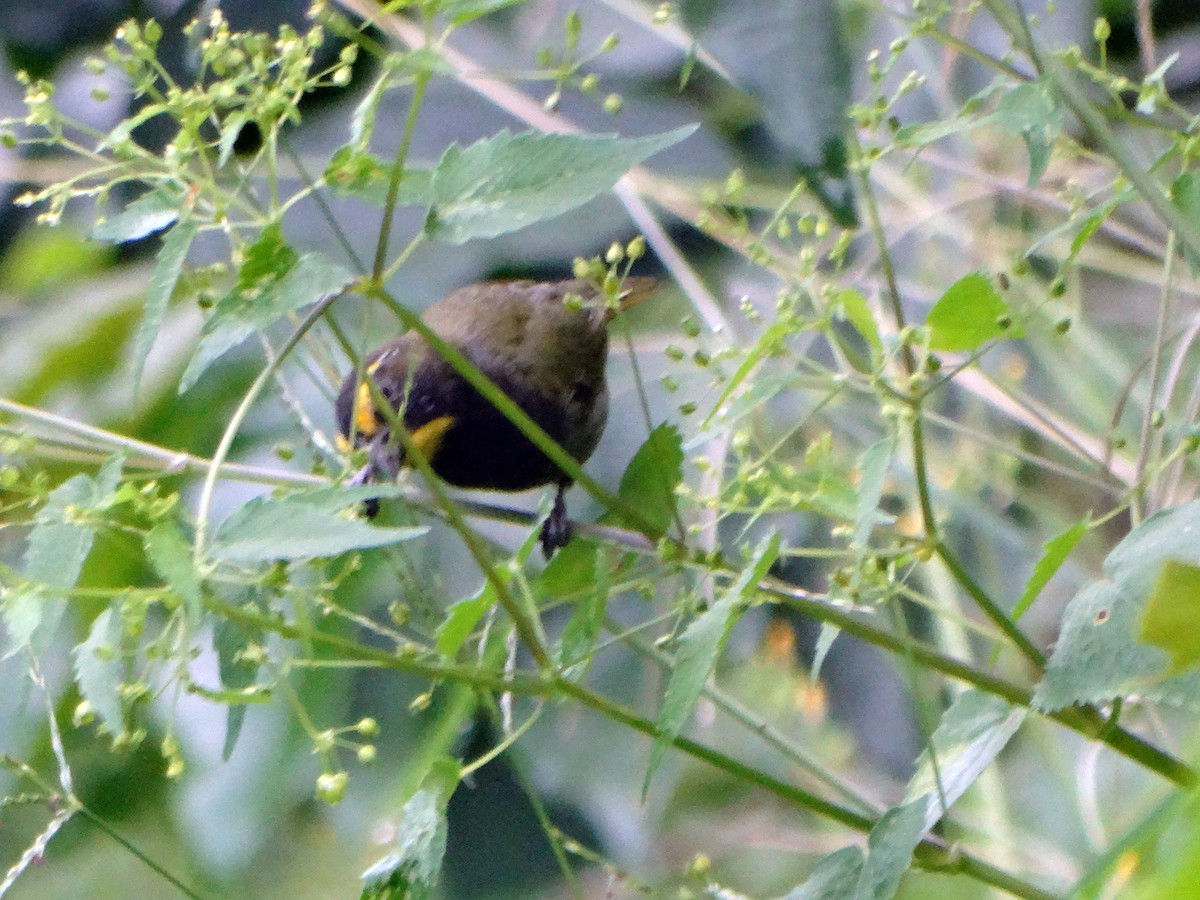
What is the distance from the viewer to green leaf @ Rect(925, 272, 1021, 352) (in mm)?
620

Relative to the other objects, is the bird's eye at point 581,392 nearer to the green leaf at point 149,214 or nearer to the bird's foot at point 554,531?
the bird's foot at point 554,531

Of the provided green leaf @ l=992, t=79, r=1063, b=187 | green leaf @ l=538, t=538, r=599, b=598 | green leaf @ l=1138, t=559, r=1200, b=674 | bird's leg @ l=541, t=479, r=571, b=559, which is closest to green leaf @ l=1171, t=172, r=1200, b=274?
green leaf @ l=992, t=79, r=1063, b=187

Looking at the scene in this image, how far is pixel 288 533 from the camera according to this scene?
0.53m

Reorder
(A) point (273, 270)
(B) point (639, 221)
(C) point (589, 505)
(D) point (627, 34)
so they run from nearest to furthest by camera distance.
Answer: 1. (A) point (273, 270)
2. (B) point (639, 221)
3. (C) point (589, 505)
4. (D) point (627, 34)

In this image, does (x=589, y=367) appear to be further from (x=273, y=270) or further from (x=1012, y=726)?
(x=273, y=270)

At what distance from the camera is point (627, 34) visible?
1.65 m

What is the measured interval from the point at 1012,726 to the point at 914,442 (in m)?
0.20

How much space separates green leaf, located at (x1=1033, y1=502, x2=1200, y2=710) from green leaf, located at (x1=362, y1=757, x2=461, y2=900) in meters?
0.30

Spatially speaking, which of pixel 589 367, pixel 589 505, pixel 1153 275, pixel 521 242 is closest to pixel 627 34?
pixel 521 242

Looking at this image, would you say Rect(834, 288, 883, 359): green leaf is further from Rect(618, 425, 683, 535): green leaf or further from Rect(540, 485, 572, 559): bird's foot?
Rect(540, 485, 572, 559): bird's foot

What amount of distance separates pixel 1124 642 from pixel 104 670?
0.50 m

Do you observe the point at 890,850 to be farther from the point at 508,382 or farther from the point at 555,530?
the point at 508,382

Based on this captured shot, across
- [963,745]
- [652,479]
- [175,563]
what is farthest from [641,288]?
[175,563]

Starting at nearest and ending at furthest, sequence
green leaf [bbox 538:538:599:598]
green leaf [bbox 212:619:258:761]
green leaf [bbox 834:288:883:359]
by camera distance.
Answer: green leaf [bbox 834:288:883:359] < green leaf [bbox 212:619:258:761] < green leaf [bbox 538:538:599:598]
